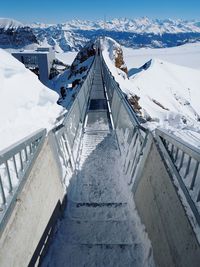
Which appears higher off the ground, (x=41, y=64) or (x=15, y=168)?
(x=15, y=168)

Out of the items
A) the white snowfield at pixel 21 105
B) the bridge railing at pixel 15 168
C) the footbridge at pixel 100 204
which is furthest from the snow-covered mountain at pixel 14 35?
the bridge railing at pixel 15 168

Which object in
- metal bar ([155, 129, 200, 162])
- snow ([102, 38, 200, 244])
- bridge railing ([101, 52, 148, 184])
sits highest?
metal bar ([155, 129, 200, 162])

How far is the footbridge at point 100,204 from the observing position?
11.4ft

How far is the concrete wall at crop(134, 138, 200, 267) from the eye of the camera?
10.6ft

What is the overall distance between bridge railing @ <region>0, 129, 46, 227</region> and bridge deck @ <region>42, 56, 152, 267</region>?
145 cm

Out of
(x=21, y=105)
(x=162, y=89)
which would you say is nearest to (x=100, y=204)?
(x=21, y=105)

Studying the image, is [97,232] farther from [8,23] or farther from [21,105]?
[8,23]

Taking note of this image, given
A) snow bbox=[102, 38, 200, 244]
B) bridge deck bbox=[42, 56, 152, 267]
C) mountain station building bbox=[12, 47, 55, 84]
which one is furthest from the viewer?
mountain station building bbox=[12, 47, 55, 84]

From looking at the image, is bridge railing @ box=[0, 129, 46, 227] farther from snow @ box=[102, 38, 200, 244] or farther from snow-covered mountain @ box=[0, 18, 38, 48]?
snow-covered mountain @ box=[0, 18, 38, 48]

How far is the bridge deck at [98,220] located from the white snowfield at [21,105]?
62.4 inches

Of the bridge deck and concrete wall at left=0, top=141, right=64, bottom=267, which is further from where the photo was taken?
the bridge deck

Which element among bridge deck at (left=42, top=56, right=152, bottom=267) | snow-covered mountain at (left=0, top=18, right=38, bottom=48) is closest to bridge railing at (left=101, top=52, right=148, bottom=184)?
bridge deck at (left=42, top=56, right=152, bottom=267)

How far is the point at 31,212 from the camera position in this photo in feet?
13.4

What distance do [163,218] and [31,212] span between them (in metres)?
1.90
